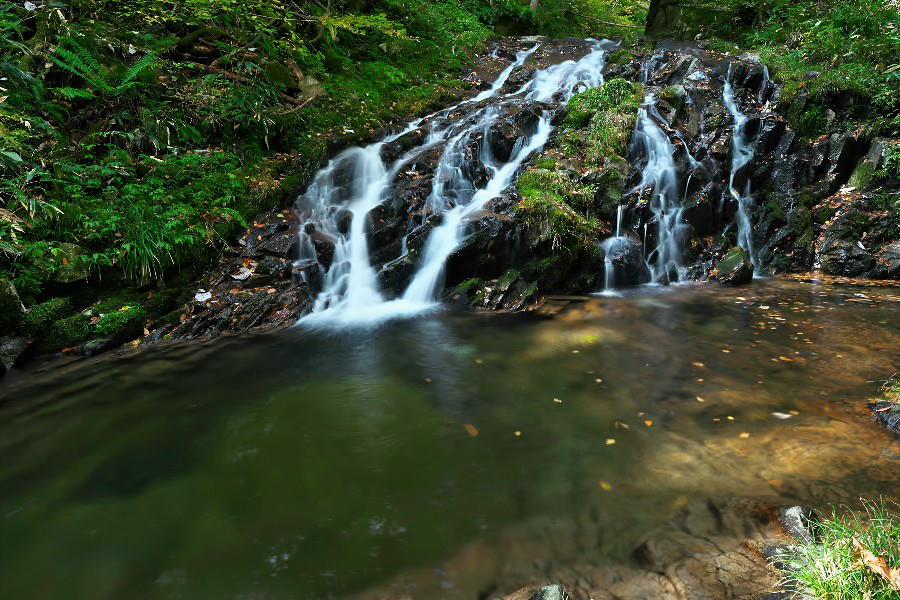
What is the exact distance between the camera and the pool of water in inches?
102

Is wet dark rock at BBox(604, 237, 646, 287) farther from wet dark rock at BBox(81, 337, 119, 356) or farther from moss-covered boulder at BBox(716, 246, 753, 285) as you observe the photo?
wet dark rock at BBox(81, 337, 119, 356)

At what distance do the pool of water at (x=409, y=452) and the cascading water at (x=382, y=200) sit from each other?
1.47 metres

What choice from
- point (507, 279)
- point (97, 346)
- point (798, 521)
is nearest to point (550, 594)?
point (798, 521)

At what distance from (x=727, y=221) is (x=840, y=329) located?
4.17m

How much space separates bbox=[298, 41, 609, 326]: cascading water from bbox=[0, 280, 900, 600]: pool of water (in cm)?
147

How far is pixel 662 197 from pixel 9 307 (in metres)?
10.4

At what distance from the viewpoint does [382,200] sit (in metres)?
8.21

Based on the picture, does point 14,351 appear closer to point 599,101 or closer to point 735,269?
point 735,269

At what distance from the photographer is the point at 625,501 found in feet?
9.66

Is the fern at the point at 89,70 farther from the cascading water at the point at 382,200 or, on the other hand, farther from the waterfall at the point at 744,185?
the waterfall at the point at 744,185

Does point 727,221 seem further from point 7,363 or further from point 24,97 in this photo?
point 24,97

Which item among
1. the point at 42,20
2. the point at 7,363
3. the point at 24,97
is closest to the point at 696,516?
the point at 7,363

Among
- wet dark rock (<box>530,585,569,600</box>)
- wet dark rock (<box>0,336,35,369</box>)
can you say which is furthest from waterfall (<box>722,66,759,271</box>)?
wet dark rock (<box>0,336,35,369</box>)

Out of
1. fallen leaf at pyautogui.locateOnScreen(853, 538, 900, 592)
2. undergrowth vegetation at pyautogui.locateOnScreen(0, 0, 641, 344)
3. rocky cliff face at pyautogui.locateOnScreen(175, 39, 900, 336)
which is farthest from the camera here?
rocky cliff face at pyautogui.locateOnScreen(175, 39, 900, 336)
